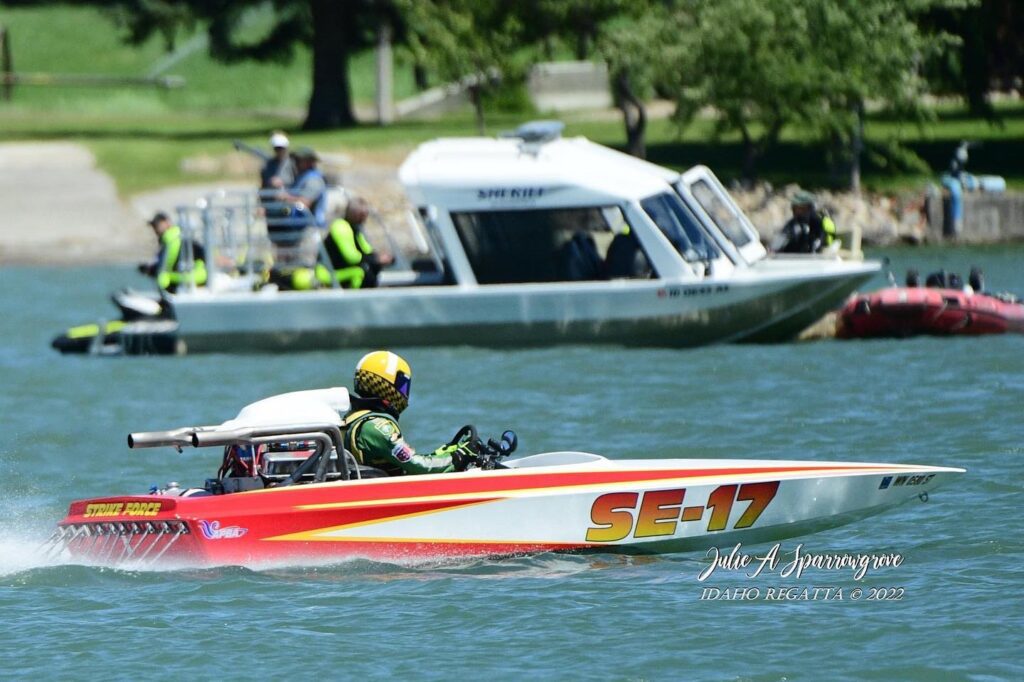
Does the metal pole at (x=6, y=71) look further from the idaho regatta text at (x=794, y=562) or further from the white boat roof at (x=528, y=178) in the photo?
the idaho regatta text at (x=794, y=562)

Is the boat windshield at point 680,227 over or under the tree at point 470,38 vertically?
under

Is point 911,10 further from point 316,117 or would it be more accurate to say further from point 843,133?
point 316,117

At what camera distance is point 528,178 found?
731 inches

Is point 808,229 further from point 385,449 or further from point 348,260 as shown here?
point 385,449

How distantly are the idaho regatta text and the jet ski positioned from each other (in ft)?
33.7

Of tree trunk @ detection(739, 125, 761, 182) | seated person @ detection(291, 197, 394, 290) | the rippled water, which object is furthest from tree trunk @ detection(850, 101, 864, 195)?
the rippled water

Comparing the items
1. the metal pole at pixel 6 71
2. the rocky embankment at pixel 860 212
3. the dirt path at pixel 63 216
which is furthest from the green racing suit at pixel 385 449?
the metal pole at pixel 6 71

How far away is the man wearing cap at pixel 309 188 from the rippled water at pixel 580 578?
2788 millimetres

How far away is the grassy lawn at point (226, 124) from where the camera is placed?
35281 mm

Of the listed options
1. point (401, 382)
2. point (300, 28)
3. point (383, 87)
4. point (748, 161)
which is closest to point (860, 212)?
point (748, 161)

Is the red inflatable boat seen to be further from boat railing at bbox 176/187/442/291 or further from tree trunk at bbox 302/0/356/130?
tree trunk at bbox 302/0/356/130

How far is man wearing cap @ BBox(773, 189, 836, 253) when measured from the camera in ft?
65.1

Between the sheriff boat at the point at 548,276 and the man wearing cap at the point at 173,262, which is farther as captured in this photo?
the man wearing cap at the point at 173,262

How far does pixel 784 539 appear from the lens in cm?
1073
